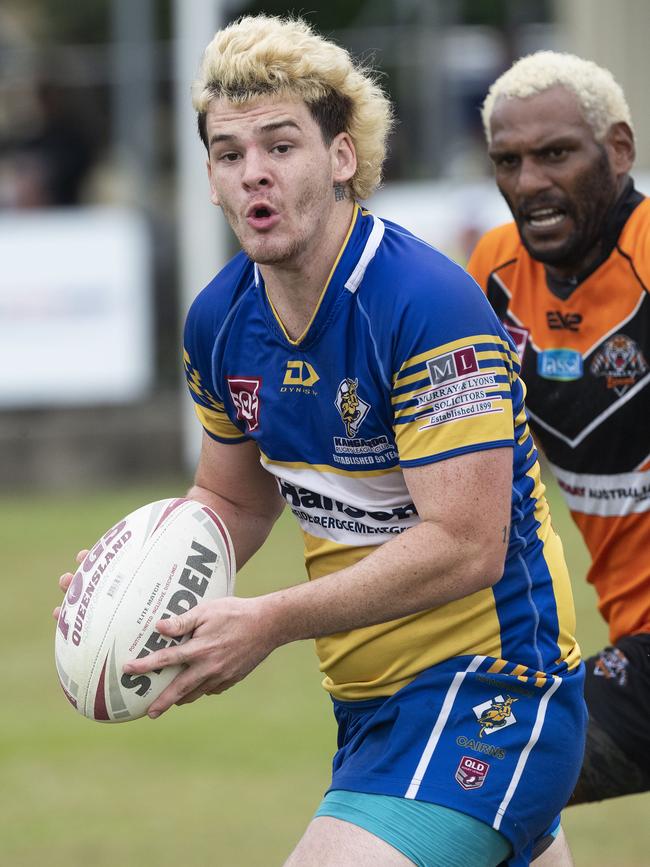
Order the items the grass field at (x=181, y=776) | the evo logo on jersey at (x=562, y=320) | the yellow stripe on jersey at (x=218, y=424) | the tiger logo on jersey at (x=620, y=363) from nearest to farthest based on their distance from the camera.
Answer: the yellow stripe on jersey at (x=218, y=424), the tiger logo on jersey at (x=620, y=363), the evo logo on jersey at (x=562, y=320), the grass field at (x=181, y=776)

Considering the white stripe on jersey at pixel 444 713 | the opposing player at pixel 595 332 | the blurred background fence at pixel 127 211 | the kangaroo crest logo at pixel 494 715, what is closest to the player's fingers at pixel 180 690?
the white stripe on jersey at pixel 444 713

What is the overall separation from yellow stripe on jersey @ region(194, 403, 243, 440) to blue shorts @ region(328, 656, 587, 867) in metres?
0.81

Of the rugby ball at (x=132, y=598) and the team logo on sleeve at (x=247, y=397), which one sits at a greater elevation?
the team logo on sleeve at (x=247, y=397)

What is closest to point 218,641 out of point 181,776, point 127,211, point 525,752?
point 525,752

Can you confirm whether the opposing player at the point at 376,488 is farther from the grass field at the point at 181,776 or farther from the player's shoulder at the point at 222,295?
the grass field at the point at 181,776

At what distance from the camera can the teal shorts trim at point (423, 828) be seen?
140 inches

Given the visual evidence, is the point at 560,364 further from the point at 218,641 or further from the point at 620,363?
the point at 218,641

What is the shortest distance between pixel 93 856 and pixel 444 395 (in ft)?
11.9

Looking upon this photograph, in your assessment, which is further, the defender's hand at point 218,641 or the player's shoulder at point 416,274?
the player's shoulder at point 416,274

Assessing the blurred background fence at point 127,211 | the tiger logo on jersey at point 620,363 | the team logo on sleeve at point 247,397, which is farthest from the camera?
the blurred background fence at point 127,211

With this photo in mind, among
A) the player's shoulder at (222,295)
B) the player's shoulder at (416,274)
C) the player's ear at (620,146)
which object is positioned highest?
the player's ear at (620,146)

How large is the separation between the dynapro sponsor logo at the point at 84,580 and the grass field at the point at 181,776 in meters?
2.70

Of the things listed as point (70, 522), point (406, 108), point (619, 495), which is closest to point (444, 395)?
point (619, 495)

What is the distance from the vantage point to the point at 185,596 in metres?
3.79
